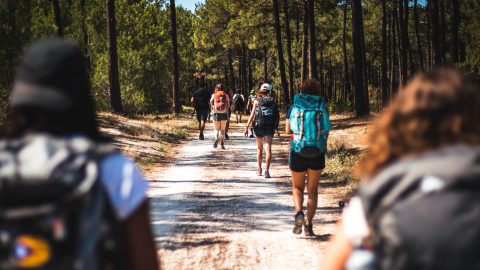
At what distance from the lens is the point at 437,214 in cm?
183

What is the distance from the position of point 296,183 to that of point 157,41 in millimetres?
30904

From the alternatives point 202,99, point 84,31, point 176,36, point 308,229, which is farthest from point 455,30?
point 308,229

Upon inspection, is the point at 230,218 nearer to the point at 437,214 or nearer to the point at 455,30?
the point at 437,214

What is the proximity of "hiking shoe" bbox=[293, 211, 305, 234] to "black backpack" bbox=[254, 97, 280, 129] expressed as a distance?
14.6 feet

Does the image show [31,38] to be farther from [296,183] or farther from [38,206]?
[38,206]

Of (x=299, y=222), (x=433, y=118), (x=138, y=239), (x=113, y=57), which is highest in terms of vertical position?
(x=113, y=57)

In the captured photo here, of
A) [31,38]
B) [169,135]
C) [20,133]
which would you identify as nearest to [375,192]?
[20,133]

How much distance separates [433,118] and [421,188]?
10.7 inches

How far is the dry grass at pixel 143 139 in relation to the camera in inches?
618

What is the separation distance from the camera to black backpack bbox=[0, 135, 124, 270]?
1.80 metres

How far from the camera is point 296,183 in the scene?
742 cm

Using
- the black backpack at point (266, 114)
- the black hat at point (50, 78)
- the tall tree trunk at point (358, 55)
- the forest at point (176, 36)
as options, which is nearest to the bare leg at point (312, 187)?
the black backpack at point (266, 114)

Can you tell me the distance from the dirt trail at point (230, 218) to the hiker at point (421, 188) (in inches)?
171

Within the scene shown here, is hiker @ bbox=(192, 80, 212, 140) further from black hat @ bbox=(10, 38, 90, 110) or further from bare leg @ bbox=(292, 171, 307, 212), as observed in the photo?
black hat @ bbox=(10, 38, 90, 110)
